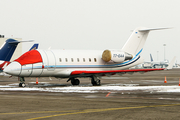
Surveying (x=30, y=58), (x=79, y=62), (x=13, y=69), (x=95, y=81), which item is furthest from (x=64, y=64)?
(x=13, y=69)

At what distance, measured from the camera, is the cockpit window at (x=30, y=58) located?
27.2 meters

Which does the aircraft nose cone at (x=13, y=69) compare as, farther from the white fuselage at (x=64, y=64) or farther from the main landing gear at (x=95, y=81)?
the main landing gear at (x=95, y=81)

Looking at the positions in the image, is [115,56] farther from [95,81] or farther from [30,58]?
[30,58]

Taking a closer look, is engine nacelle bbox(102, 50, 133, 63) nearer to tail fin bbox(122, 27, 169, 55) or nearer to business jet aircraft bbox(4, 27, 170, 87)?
business jet aircraft bbox(4, 27, 170, 87)

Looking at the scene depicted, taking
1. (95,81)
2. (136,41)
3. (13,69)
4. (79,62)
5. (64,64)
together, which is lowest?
(95,81)

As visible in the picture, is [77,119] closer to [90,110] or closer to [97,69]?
[90,110]

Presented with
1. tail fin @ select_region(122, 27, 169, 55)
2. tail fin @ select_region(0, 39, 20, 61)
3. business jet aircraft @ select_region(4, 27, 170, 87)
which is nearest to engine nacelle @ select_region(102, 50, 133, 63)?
business jet aircraft @ select_region(4, 27, 170, 87)

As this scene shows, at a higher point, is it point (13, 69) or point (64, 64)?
point (64, 64)

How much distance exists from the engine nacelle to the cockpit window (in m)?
7.50

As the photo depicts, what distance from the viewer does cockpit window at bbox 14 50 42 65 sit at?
27.2 m

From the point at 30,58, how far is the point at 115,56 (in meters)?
9.49

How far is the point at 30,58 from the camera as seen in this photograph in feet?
90.3

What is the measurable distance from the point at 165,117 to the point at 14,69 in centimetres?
→ 1819

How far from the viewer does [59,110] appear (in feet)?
41.5
